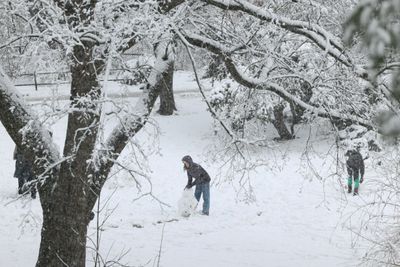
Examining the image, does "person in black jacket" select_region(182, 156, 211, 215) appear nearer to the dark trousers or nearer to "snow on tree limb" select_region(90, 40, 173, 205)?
the dark trousers

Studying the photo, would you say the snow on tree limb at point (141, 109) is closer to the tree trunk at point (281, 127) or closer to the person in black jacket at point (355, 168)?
the person in black jacket at point (355, 168)

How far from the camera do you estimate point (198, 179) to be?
12539 millimetres

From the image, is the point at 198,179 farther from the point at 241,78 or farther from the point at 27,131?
the point at 27,131

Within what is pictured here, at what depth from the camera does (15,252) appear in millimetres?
10234

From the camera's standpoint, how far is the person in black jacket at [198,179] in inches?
486

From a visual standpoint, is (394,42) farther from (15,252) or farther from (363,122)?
(15,252)

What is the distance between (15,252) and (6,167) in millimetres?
6414

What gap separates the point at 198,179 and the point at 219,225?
3.68ft

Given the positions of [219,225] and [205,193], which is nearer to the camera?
[219,225]

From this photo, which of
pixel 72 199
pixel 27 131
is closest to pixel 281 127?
pixel 72 199

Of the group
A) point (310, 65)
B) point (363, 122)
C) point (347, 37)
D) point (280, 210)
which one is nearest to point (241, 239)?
point (280, 210)

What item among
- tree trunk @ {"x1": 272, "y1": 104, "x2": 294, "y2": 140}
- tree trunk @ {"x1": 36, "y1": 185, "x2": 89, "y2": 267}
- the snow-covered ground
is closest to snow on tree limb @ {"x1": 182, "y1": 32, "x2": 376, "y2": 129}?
the snow-covered ground

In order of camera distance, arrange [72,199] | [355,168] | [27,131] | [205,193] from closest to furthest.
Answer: [27,131]
[72,199]
[205,193]
[355,168]

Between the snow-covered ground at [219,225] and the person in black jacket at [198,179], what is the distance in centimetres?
22
